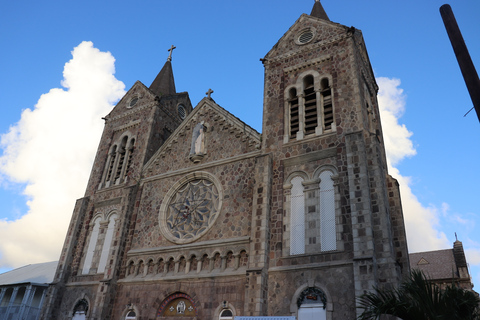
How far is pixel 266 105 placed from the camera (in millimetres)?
19766

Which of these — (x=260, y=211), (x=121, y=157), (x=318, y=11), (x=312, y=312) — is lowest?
(x=312, y=312)

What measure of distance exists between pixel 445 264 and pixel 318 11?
27503mm

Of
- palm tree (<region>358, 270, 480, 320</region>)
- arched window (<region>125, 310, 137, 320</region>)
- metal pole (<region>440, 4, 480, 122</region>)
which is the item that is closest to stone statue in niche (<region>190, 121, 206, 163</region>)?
arched window (<region>125, 310, 137, 320</region>)

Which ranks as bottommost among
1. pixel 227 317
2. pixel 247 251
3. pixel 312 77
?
pixel 227 317

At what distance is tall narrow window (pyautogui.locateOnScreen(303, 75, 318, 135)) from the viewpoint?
18.1 m

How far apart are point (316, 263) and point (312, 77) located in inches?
371

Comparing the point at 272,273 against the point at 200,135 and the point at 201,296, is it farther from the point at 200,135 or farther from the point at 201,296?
the point at 200,135

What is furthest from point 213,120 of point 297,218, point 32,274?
point 32,274

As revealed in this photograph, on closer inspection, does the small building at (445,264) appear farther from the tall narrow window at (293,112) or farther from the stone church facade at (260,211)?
the tall narrow window at (293,112)

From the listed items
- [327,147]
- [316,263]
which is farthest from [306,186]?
[316,263]

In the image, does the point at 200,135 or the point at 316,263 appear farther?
the point at 200,135

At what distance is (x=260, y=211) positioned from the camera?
1639 centimetres

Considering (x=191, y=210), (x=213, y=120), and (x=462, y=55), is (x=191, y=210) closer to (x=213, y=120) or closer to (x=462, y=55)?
(x=213, y=120)

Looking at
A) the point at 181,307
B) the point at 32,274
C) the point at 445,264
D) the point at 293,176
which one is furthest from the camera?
the point at 445,264
